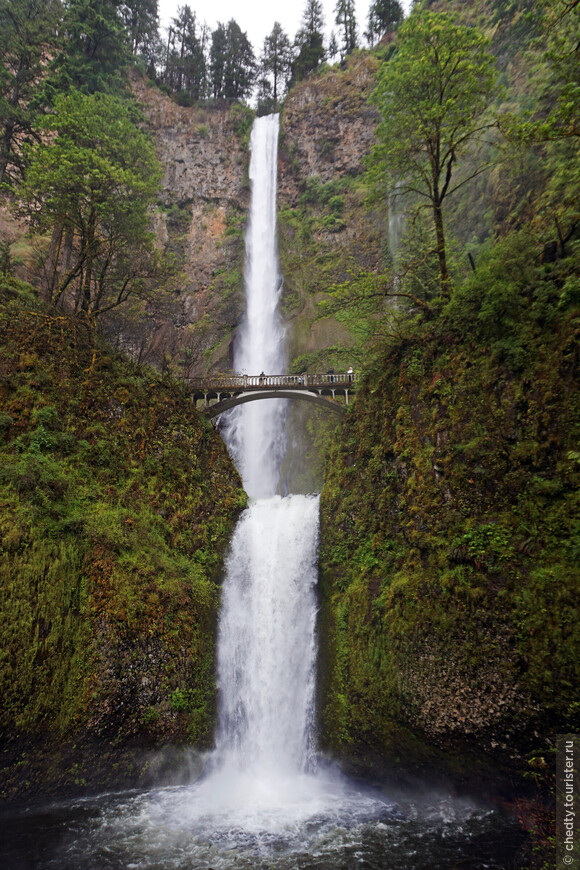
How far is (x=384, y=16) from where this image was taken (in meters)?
40.2

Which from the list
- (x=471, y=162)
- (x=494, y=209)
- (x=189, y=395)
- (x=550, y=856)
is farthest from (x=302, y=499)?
(x=471, y=162)

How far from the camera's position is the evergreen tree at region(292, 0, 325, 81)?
40850 millimetres

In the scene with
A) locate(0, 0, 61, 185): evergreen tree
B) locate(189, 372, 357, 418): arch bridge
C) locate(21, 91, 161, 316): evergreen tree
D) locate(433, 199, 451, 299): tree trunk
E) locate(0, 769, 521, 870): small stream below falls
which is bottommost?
locate(0, 769, 521, 870): small stream below falls

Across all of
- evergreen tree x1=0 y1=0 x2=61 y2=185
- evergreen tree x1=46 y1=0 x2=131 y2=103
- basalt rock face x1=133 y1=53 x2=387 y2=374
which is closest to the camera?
evergreen tree x1=0 y1=0 x2=61 y2=185

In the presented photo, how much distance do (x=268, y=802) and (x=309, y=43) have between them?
58.9 meters

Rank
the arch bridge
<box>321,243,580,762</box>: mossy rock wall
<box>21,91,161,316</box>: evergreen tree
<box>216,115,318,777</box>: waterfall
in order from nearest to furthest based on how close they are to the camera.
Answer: <box>321,243,580,762</box>: mossy rock wall → <box>216,115,318,777</box>: waterfall → <box>21,91,161,316</box>: evergreen tree → the arch bridge

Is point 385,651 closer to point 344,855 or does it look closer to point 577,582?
point 344,855

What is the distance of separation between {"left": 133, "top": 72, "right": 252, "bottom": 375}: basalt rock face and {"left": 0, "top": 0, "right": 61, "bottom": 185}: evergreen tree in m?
14.2

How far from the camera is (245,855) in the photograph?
25.2ft

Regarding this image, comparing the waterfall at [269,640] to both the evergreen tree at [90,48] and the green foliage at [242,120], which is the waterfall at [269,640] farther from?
the green foliage at [242,120]

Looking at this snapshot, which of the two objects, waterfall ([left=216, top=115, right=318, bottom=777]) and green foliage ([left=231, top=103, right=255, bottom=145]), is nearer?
waterfall ([left=216, top=115, right=318, bottom=777])

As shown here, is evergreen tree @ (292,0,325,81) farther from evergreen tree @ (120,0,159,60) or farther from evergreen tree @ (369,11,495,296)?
evergreen tree @ (369,11,495,296)

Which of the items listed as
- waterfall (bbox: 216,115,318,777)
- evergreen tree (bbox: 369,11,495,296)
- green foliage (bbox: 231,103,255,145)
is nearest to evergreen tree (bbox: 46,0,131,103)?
evergreen tree (bbox: 369,11,495,296)

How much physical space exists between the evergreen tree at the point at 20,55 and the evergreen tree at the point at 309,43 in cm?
3053
